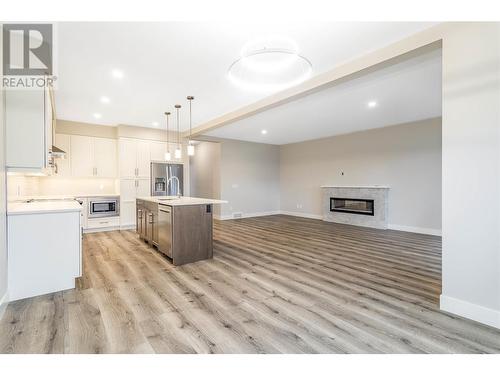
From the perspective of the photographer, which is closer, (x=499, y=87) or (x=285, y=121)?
(x=499, y=87)

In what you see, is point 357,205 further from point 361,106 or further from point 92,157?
point 92,157

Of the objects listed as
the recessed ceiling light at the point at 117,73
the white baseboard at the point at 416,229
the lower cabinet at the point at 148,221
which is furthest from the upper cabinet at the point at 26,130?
the white baseboard at the point at 416,229

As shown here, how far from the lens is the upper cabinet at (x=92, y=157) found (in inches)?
235

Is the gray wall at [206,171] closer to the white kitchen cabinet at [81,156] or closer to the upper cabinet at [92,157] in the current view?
the upper cabinet at [92,157]

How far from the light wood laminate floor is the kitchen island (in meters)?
0.19

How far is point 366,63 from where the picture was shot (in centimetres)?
289

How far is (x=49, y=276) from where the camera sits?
277 centimetres

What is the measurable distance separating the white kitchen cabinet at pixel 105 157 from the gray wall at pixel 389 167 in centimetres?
586

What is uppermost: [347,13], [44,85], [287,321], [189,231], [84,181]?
[347,13]

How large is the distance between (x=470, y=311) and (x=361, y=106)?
12.4 ft

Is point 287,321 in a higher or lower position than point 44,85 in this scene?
lower
